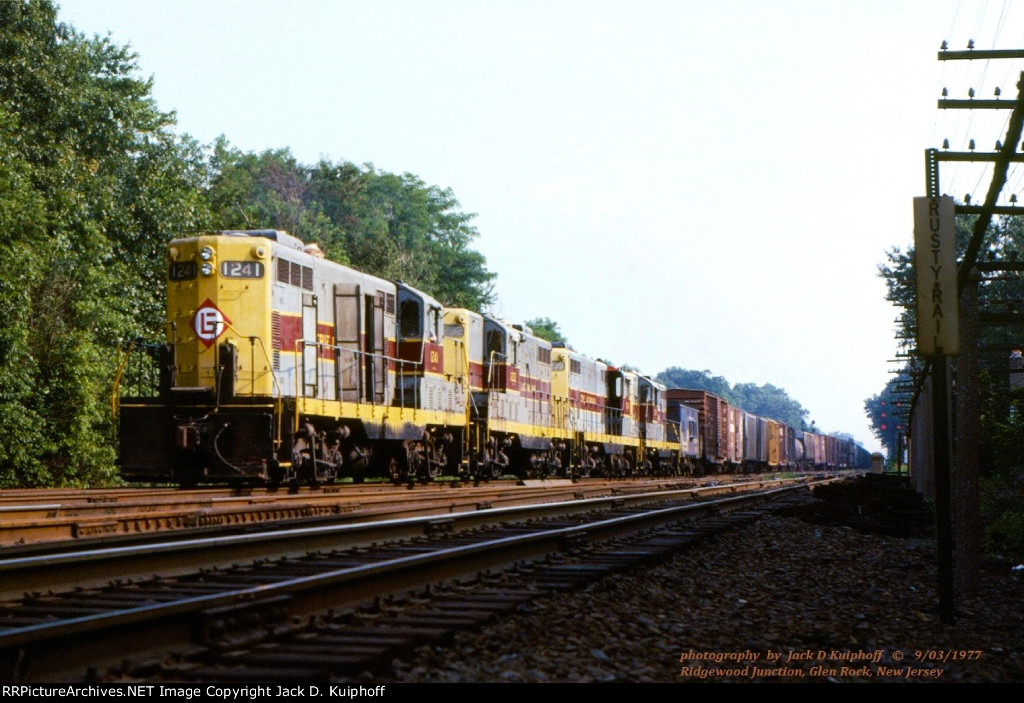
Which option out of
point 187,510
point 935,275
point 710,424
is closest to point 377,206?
point 710,424

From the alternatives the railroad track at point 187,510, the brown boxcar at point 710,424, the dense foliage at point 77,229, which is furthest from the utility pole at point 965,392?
the brown boxcar at point 710,424

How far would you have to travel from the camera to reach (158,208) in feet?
117

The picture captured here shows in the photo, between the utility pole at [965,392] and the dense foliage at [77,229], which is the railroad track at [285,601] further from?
the dense foliage at [77,229]

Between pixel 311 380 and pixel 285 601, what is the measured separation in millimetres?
11359

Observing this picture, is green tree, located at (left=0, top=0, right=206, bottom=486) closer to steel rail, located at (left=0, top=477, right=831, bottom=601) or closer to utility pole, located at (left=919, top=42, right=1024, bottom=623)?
steel rail, located at (left=0, top=477, right=831, bottom=601)

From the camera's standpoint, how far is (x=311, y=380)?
1692 cm

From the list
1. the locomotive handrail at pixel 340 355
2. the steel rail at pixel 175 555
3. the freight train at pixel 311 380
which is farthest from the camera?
the locomotive handrail at pixel 340 355

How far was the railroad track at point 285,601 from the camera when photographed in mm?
4621

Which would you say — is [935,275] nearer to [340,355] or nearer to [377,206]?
[340,355]

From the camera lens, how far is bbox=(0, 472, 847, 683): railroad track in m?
4.62

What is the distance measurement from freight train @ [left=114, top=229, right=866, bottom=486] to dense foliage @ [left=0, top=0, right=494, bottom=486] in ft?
16.9

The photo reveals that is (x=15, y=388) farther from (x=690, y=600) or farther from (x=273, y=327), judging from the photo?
(x=690, y=600)

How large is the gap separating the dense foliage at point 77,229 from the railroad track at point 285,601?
1654cm

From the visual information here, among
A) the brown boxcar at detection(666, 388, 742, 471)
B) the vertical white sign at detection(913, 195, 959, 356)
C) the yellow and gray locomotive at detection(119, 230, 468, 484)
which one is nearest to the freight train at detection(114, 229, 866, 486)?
the yellow and gray locomotive at detection(119, 230, 468, 484)
